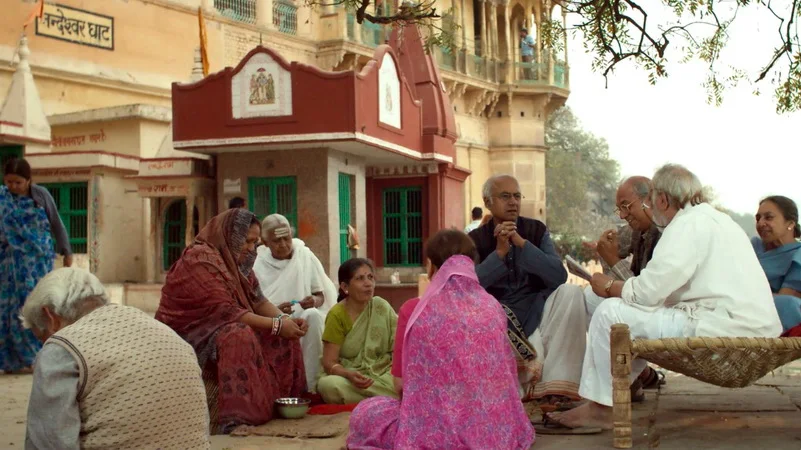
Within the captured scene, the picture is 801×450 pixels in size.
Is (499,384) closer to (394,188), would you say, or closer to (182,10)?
(394,188)

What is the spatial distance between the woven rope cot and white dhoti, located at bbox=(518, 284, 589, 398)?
1.08 meters

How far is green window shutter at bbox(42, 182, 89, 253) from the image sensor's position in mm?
16062

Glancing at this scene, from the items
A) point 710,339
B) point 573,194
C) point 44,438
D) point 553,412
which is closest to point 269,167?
point 553,412

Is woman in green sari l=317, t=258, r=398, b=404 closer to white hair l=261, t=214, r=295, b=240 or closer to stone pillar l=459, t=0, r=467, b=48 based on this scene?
white hair l=261, t=214, r=295, b=240

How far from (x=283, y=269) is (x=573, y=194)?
42179 mm

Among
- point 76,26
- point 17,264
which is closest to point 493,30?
point 76,26

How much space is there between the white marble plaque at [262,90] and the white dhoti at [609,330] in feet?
30.0

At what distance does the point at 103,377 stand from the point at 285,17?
2210 centimetres

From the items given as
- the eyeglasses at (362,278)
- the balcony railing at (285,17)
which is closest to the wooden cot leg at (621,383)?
the eyeglasses at (362,278)

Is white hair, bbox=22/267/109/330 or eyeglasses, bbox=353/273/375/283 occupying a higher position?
white hair, bbox=22/267/109/330

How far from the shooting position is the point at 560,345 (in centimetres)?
518

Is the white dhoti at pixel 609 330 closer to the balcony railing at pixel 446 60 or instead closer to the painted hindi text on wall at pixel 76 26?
the painted hindi text on wall at pixel 76 26

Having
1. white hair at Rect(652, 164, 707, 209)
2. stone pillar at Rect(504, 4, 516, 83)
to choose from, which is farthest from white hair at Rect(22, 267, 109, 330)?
stone pillar at Rect(504, 4, 516, 83)

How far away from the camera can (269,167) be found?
1377cm
